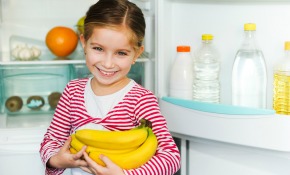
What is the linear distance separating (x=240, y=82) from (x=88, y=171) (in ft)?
1.99

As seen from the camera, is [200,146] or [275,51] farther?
[200,146]

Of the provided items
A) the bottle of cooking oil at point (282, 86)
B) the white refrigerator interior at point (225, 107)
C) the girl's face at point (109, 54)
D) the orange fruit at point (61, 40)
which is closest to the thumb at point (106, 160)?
the girl's face at point (109, 54)

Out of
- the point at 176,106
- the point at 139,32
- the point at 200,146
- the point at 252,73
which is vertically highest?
the point at 139,32

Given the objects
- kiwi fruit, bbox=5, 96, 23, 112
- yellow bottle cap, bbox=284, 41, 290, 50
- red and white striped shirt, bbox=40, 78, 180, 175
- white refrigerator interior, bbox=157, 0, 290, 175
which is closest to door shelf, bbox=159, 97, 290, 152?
white refrigerator interior, bbox=157, 0, 290, 175

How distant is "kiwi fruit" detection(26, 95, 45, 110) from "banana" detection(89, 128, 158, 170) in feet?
2.98

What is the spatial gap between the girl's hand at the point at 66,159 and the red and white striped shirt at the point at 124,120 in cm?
3

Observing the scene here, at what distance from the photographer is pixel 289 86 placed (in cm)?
152

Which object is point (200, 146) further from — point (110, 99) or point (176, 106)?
point (110, 99)

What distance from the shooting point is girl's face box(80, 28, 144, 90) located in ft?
4.10

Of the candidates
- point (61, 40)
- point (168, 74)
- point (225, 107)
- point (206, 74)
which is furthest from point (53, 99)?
point (225, 107)

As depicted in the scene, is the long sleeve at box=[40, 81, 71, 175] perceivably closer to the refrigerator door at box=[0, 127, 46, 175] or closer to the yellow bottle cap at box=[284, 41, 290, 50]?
the refrigerator door at box=[0, 127, 46, 175]

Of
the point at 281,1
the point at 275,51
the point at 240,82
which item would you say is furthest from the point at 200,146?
the point at 281,1

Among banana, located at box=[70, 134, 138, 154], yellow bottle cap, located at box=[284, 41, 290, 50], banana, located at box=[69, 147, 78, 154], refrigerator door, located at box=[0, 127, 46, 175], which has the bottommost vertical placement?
refrigerator door, located at box=[0, 127, 46, 175]

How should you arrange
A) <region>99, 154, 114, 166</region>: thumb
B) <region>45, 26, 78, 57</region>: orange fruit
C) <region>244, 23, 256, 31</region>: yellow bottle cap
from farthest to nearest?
<region>45, 26, 78, 57</region>: orange fruit → <region>244, 23, 256, 31</region>: yellow bottle cap → <region>99, 154, 114, 166</region>: thumb
